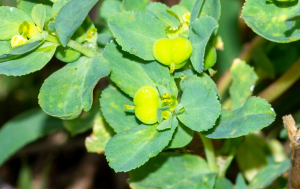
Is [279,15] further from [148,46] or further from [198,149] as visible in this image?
[198,149]

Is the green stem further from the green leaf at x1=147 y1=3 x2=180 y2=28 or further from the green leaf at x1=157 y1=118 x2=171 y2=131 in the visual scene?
the green leaf at x1=147 y1=3 x2=180 y2=28

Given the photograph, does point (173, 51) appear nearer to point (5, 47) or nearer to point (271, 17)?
point (271, 17)

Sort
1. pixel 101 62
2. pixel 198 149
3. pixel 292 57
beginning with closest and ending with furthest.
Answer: pixel 101 62, pixel 198 149, pixel 292 57

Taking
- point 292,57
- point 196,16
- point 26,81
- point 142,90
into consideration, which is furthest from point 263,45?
point 26,81

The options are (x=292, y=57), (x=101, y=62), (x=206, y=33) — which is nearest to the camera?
(x=206, y=33)

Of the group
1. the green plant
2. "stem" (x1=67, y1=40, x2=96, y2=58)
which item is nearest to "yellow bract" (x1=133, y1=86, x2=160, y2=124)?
the green plant

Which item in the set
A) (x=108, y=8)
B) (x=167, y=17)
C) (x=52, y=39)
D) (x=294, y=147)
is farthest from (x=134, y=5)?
(x=294, y=147)

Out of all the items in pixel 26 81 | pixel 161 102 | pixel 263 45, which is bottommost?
pixel 26 81

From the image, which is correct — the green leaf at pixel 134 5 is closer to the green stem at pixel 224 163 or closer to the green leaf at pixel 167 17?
the green leaf at pixel 167 17
